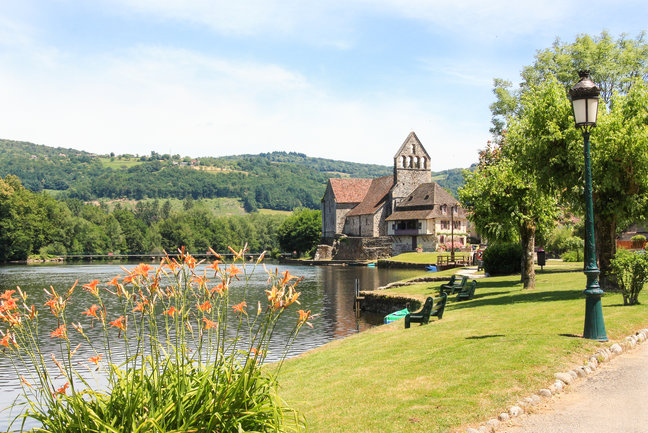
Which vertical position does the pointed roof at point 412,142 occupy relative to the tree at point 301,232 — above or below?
above

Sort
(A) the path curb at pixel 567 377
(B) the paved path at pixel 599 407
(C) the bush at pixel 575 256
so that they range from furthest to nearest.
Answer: (C) the bush at pixel 575 256
(A) the path curb at pixel 567 377
(B) the paved path at pixel 599 407

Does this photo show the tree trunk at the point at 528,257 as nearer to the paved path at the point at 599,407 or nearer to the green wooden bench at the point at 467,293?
the green wooden bench at the point at 467,293

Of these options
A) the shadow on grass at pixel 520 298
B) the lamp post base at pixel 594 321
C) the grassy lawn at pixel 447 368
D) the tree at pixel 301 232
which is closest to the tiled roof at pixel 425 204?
the tree at pixel 301 232

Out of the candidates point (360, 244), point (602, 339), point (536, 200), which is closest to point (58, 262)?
point (360, 244)

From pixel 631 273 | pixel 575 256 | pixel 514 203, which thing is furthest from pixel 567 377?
pixel 575 256

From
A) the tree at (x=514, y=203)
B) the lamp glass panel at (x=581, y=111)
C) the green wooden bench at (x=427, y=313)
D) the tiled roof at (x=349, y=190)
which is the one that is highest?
the tiled roof at (x=349, y=190)

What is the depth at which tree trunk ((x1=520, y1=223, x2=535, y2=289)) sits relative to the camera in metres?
25.7

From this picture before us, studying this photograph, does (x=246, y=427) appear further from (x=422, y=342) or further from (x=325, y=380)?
(x=422, y=342)

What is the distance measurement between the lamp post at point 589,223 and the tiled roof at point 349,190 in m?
97.6

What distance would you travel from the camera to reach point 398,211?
3890 inches

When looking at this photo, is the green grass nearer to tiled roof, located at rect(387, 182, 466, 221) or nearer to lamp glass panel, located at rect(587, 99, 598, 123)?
tiled roof, located at rect(387, 182, 466, 221)

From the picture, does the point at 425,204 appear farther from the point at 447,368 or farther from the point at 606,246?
the point at 447,368

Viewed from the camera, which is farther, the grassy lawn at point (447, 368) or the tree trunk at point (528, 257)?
the tree trunk at point (528, 257)

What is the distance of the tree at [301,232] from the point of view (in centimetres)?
12050
